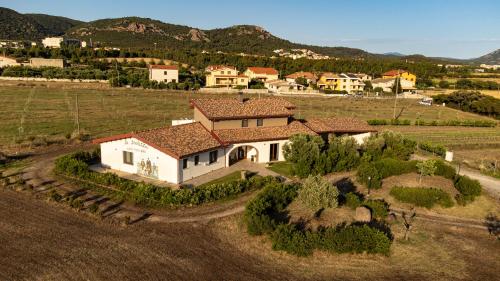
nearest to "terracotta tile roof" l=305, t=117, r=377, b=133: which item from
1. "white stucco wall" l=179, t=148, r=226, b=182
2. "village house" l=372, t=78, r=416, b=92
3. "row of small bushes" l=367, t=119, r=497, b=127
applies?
"white stucco wall" l=179, t=148, r=226, b=182

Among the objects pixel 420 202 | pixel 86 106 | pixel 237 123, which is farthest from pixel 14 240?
pixel 86 106

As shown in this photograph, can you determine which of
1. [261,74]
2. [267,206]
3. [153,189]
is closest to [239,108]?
[153,189]

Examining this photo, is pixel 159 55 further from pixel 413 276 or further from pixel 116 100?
pixel 413 276

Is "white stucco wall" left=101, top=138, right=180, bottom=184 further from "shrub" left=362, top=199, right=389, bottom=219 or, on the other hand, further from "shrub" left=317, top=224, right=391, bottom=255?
"shrub" left=362, top=199, right=389, bottom=219

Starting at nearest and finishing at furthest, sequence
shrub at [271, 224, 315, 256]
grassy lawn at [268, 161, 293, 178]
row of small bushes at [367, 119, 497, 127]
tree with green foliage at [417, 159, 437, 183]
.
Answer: shrub at [271, 224, 315, 256]
tree with green foliage at [417, 159, 437, 183]
grassy lawn at [268, 161, 293, 178]
row of small bushes at [367, 119, 497, 127]

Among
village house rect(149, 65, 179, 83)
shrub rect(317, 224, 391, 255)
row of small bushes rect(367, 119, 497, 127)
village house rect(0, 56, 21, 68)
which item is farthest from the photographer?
village house rect(0, 56, 21, 68)

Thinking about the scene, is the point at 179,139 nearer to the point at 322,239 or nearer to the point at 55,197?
the point at 55,197
